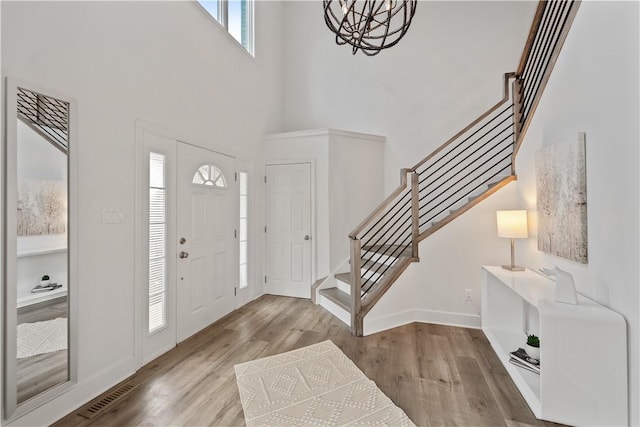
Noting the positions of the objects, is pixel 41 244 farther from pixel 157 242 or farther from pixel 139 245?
pixel 157 242

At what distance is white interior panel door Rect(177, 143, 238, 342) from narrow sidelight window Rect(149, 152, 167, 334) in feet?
0.61

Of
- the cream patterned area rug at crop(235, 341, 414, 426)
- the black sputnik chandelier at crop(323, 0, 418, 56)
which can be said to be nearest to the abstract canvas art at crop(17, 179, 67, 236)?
the cream patterned area rug at crop(235, 341, 414, 426)

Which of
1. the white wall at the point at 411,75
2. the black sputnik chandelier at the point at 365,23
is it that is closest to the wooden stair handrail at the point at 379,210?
the white wall at the point at 411,75

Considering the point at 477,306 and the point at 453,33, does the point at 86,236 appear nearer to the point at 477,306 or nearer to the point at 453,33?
the point at 477,306

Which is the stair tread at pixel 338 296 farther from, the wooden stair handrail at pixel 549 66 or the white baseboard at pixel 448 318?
the wooden stair handrail at pixel 549 66

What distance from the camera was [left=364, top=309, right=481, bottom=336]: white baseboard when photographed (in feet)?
10.8

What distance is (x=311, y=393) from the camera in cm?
218

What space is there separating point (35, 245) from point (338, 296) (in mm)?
2986

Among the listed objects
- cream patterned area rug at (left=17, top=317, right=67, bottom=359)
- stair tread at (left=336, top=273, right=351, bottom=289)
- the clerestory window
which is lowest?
stair tread at (left=336, top=273, right=351, bottom=289)

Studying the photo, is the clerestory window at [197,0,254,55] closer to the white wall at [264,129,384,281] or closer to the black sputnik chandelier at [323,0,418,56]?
the white wall at [264,129,384,281]

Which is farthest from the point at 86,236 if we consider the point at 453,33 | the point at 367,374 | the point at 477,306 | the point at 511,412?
the point at 453,33

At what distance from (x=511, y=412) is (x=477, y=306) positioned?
1.53 meters

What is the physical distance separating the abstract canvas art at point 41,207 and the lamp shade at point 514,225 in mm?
3558

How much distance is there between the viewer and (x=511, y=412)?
1990mm
